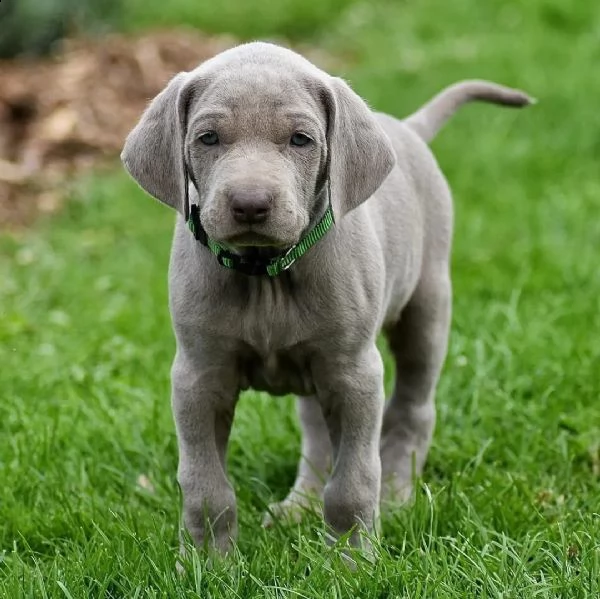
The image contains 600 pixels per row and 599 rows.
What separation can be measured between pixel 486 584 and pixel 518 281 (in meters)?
3.41

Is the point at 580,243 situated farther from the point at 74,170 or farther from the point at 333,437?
the point at 74,170

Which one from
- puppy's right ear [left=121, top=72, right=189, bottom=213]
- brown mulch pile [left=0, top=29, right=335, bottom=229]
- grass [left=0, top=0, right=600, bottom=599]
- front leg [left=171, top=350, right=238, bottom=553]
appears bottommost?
brown mulch pile [left=0, top=29, right=335, bottom=229]

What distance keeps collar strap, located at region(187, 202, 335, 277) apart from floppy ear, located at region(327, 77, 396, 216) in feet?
0.30

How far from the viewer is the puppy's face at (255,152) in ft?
11.7

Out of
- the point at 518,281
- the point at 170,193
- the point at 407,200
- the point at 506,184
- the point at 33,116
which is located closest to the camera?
the point at 170,193

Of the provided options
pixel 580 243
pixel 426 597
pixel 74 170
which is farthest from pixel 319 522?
pixel 74 170

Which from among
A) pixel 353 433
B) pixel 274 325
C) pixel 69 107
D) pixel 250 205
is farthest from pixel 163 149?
pixel 69 107

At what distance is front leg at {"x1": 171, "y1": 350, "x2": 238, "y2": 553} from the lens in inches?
161

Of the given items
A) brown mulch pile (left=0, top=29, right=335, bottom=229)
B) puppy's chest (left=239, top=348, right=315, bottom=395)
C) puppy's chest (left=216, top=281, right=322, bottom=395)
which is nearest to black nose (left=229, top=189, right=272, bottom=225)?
puppy's chest (left=216, top=281, right=322, bottom=395)

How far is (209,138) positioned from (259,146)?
17cm

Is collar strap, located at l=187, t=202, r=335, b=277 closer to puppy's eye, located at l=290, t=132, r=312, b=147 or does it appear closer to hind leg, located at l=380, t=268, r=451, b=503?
puppy's eye, located at l=290, t=132, r=312, b=147

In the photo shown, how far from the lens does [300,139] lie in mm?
3748

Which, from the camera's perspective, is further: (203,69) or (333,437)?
(333,437)

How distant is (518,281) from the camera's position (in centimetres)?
691
